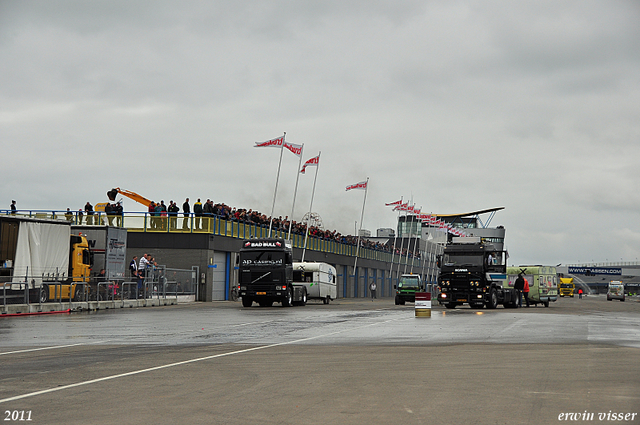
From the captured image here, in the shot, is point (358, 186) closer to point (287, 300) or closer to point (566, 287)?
point (287, 300)

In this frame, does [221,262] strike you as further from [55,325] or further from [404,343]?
[404,343]

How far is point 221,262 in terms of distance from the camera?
168 feet

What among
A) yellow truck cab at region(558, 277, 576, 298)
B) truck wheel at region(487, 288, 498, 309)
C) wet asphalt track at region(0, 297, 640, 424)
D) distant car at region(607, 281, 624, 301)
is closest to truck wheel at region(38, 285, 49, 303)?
wet asphalt track at region(0, 297, 640, 424)

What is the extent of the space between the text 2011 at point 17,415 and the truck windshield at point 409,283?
4444cm

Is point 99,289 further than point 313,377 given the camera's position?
Yes

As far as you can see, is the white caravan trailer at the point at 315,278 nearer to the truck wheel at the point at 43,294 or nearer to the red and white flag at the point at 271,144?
the red and white flag at the point at 271,144

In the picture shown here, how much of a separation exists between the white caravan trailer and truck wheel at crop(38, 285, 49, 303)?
1602cm

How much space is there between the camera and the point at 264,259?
39.0 meters

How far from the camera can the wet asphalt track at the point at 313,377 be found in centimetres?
802

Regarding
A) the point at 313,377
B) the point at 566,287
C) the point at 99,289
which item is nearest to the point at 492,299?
the point at 99,289

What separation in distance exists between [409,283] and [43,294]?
91.9 feet

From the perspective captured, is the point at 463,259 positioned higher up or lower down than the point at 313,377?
higher up

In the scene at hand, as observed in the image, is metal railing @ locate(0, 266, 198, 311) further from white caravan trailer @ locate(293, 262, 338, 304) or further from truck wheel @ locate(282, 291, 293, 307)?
white caravan trailer @ locate(293, 262, 338, 304)

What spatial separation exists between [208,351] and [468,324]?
11.9m
